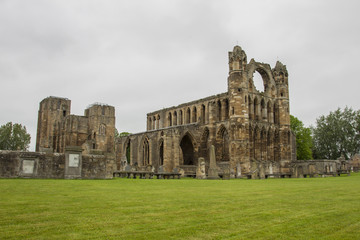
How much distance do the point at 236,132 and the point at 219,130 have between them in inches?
157

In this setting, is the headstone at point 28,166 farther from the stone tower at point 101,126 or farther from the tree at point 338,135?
the tree at point 338,135

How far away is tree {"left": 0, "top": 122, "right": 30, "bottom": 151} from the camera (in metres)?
58.3

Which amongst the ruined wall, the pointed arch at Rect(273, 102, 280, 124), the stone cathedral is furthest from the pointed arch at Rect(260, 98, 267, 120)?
the ruined wall

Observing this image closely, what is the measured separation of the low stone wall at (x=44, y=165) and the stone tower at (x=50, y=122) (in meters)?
34.4

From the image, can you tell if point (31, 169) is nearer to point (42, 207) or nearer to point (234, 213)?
point (42, 207)

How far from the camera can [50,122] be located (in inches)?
2042

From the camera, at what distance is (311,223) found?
5844 millimetres

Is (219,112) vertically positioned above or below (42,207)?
above

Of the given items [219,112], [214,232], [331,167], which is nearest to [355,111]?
[331,167]

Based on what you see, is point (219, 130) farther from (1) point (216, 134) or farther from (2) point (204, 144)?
(2) point (204, 144)

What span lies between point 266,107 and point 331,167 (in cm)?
1068

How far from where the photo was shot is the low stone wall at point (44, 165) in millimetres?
17641

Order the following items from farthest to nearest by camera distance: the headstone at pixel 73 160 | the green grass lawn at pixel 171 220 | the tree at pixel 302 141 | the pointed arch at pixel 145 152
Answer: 1. the tree at pixel 302 141
2. the pointed arch at pixel 145 152
3. the headstone at pixel 73 160
4. the green grass lawn at pixel 171 220

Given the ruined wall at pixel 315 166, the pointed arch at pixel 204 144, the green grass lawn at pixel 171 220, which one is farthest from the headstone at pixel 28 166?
the ruined wall at pixel 315 166
